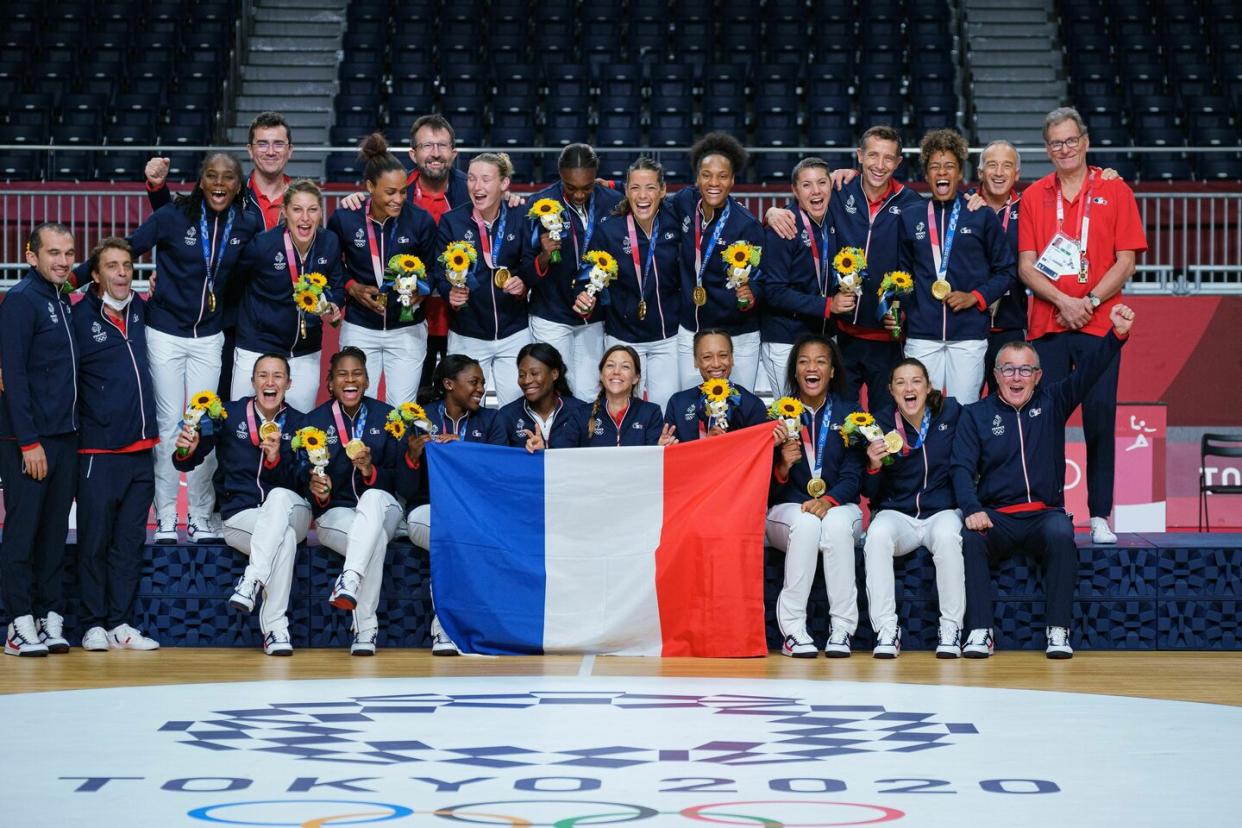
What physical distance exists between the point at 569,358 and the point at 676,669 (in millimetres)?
2076

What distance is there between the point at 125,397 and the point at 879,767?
4.63 meters

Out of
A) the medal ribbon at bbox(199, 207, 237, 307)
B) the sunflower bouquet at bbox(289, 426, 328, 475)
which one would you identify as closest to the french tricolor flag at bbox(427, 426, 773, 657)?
the sunflower bouquet at bbox(289, 426, 328, 475)

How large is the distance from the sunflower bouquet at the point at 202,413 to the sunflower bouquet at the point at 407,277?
1.07 metres

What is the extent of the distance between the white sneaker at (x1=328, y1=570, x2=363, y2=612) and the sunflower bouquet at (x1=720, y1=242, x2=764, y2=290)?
243cm

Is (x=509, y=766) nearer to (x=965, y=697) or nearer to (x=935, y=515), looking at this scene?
(x=965, y=697)

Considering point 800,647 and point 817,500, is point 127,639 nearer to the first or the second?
point 800,647

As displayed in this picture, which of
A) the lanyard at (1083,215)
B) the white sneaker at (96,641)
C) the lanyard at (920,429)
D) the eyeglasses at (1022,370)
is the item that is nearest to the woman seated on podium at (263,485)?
the white sneaker at (96,641)

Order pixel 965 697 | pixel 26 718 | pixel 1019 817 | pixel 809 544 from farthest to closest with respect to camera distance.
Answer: pixel 809 544 → pixel 965 697 → pixel 26 718 → pixel 1019 817

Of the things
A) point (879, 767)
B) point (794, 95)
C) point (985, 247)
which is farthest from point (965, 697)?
point (794, 95)

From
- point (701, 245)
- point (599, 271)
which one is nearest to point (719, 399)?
point (599, 271)

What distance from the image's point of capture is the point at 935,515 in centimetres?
775

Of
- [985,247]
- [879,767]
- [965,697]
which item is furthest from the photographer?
[985,247]

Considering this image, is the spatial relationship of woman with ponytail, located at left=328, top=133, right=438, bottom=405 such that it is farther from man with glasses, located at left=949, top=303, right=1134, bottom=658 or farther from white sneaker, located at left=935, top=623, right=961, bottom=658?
white sneaker, located at left=935, top=623, right=961, bottom=658

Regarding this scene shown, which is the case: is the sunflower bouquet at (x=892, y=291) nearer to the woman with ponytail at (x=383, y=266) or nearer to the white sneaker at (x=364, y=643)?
the woman with ponytail at (x=383, y=266)
